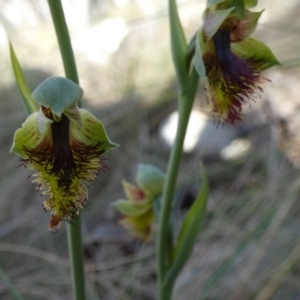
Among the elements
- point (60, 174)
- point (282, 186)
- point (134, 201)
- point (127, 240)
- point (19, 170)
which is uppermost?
point (60, 174)

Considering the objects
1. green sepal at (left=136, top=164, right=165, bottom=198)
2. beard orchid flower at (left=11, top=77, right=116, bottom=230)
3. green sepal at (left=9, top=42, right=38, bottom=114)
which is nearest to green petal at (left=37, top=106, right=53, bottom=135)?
beard orchid flower at (left=11, top=77, right=116, bottom=230)

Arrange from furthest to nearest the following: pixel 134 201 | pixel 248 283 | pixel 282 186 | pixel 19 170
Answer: pixel 19 170, pixel 282 186, pixel 248 283, pixel 134 201

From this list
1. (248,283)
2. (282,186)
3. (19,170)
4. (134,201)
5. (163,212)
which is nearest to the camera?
(163,212)

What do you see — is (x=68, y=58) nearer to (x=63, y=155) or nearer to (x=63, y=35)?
(x=63, y=35)

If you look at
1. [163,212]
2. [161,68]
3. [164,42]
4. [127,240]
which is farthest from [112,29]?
[163,212]

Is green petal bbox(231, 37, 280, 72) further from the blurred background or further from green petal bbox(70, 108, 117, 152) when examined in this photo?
green petal bbox(70, 108, 117, 152)

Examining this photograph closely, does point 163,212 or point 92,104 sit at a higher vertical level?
point 163,212

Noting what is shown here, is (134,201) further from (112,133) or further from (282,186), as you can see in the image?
(112,133)

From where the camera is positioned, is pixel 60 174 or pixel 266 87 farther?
pixel 266 87
